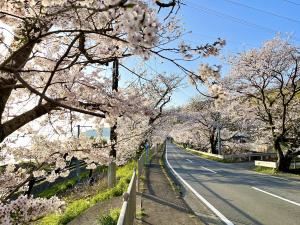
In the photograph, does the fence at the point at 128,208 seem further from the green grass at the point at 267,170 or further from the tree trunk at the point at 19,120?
the green grass at the point at 267,170

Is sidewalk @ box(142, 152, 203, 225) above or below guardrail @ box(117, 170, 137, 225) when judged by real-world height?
below

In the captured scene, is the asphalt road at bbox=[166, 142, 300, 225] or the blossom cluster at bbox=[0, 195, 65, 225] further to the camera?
the asphalt road at bbox=[166, 142, 300, 225]

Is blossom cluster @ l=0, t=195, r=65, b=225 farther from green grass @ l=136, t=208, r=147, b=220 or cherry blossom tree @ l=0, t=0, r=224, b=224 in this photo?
green grass @ l=136, t=208, r=147, b=220

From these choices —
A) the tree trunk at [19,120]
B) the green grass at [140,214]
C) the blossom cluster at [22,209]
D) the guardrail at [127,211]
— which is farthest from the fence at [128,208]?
the tree trunk at [19,120]

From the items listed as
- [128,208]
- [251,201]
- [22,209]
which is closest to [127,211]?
[128,208]

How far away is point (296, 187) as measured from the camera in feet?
52.1

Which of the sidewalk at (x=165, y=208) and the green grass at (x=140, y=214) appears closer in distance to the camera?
the sidewalk at (x=165, y=208)

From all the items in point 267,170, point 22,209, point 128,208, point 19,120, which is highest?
point 19,120

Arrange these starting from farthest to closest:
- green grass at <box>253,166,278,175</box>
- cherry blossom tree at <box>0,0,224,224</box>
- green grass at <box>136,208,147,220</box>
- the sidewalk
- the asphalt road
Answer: green grass at <box>253,166,278,175</box> → the asphalt road → green grass at <box>136,208,147,220</box> → the sidewalk → cherry blossom tree at <box>0,0,224,224</box>

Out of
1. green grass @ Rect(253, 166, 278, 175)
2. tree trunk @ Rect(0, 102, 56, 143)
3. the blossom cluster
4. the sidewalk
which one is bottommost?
the sidewalk

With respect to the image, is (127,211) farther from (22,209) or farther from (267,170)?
(267,170)

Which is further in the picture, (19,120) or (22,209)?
(19,120)

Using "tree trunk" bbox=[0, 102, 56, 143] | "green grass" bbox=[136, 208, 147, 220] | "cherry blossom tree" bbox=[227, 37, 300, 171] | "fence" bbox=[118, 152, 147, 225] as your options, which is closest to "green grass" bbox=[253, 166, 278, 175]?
"cherry blossom tree" bbox=[227, 37, 300, 171]

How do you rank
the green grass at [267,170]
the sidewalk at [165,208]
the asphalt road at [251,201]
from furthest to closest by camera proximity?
the green grass at [267,170] → the asphalt road at [251,201] → the sidewalk at [165,208]
